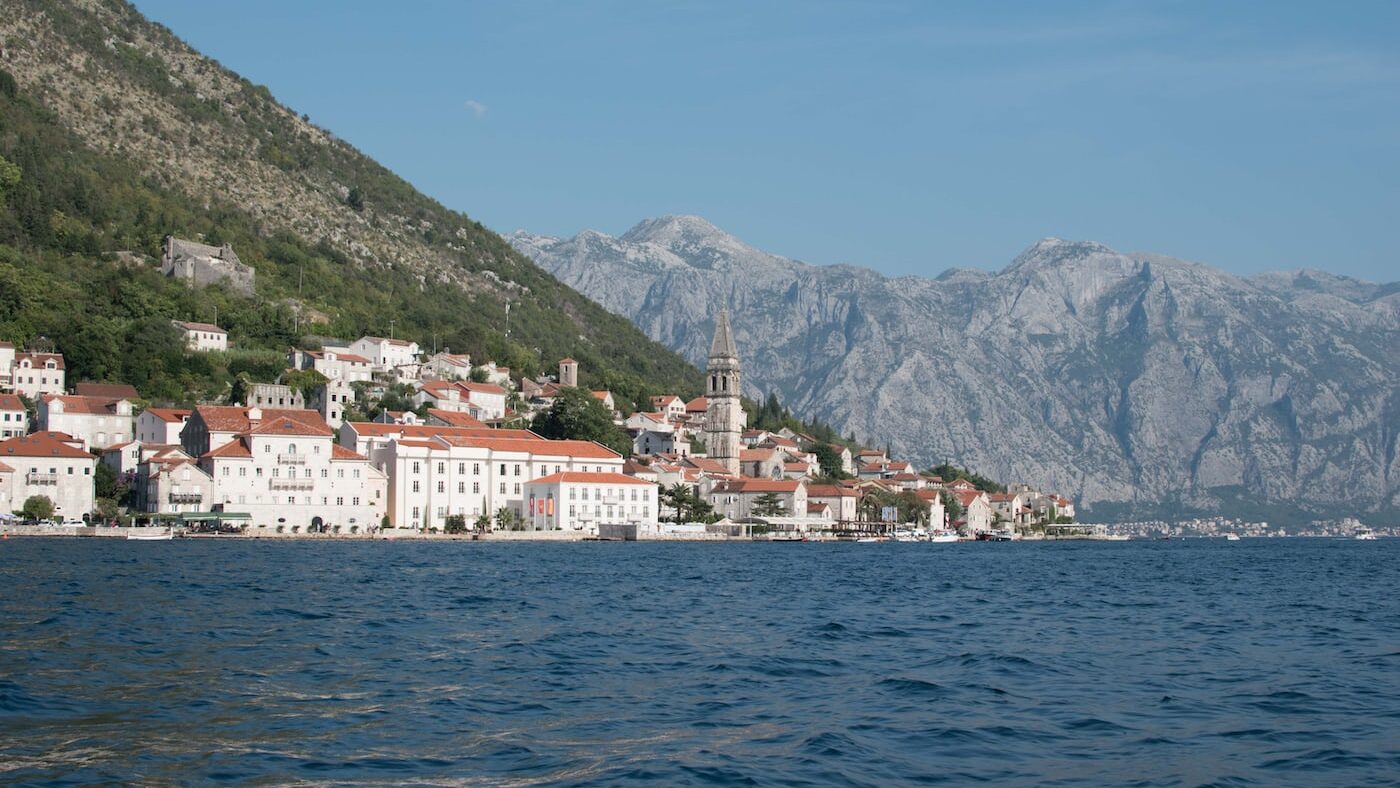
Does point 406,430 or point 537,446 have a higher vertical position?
point 406,430

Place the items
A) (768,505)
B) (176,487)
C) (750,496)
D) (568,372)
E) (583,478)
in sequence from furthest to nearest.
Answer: (568,372) → (750,496) → (768,505) → (583,478) → (176,487)

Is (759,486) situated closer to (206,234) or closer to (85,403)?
(85,403)

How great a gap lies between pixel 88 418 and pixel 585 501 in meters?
29.6

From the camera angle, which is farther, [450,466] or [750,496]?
[750,496]

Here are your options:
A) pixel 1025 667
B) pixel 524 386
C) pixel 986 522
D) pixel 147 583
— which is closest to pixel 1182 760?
pixel 1025 667

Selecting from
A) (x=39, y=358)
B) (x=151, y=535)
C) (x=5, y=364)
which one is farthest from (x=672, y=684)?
(x=39, y=358)

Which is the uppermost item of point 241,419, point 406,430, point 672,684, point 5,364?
point 5,364

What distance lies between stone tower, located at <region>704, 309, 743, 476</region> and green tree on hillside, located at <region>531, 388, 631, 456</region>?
1934cm

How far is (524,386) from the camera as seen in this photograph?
129 m

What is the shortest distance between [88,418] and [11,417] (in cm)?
411

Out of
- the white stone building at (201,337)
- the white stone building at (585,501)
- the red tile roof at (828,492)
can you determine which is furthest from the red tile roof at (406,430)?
the red tile roof at (828,492)

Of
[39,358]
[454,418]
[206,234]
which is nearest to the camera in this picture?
[39,358]

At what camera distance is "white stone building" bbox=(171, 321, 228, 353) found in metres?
108

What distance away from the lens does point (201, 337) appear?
355ft
